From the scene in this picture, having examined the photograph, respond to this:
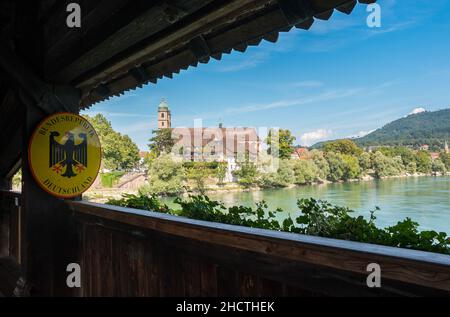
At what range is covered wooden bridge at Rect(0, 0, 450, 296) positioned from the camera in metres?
0.97

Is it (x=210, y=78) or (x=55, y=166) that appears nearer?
(x=55, y=166)

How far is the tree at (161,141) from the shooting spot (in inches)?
1991

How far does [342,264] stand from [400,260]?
6.1 inches

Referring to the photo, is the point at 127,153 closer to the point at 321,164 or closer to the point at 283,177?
the point at 321,164

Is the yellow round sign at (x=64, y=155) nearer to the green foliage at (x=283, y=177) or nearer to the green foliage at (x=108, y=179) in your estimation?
the green foliage at (x=108, y=179)

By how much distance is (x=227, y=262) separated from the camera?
130 centimetres

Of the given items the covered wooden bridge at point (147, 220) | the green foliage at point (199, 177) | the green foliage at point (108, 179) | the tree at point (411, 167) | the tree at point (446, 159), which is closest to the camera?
the covered wooden bridge at point (147, 220)

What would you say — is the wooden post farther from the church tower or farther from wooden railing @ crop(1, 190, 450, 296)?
the church tower

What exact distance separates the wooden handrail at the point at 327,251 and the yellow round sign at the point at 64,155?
1228mm

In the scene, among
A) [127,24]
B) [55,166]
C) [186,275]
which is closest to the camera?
[186,275]

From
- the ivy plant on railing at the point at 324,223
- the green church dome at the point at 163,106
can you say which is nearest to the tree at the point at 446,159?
the ivy plant on railing at the point at 324,223

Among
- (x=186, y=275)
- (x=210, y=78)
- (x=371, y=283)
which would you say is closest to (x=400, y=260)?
(x=371, y=283)
